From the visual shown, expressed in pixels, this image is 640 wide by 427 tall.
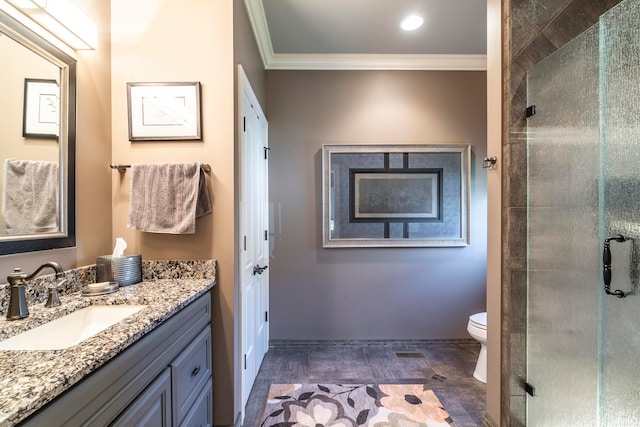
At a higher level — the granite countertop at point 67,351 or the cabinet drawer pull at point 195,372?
the granite countertop at point 67,351

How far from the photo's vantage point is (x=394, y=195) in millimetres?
2691

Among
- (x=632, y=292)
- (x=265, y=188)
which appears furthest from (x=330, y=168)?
(x=632, y=292)

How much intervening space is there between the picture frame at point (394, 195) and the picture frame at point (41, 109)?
1880 millimetres

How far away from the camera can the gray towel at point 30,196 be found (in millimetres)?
1097

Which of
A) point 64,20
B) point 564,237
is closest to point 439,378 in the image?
point 564,237

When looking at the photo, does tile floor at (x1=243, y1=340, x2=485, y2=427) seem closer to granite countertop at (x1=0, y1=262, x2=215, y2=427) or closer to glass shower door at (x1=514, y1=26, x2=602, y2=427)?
glass shower door at (x1=514, y1=26, x2=602, y2=427)

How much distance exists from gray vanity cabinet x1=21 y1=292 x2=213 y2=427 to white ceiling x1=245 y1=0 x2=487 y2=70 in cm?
203

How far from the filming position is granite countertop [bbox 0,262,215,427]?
0.58 meters

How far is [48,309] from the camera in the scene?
3.57 feet

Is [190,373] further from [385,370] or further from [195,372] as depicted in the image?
[385,370]

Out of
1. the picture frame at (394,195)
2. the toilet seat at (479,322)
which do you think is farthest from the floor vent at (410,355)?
the picture frame at (394,195)

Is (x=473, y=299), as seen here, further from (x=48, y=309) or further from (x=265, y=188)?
(x=48, y=309)

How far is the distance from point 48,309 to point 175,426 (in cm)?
68

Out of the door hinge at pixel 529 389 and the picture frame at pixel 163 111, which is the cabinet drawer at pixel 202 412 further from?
the door hinge at pixel 529 389
